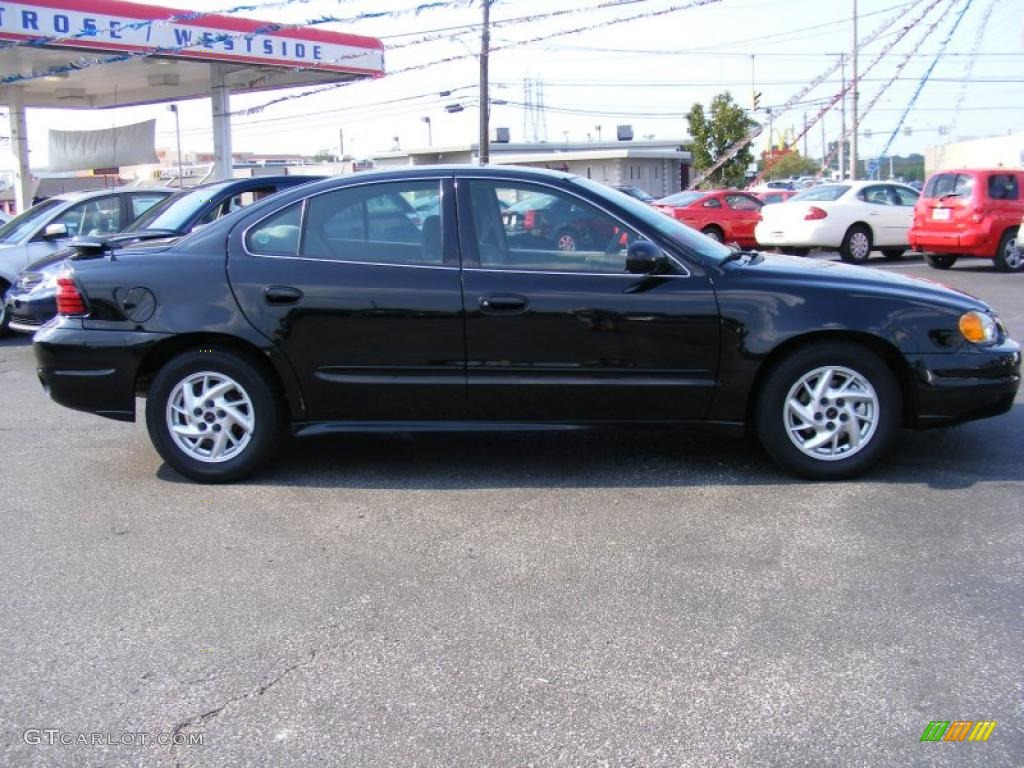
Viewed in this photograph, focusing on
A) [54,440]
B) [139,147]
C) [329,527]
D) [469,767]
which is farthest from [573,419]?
[139,147]

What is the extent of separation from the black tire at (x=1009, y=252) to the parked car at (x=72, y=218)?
11.9 m

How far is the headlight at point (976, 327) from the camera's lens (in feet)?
16.7

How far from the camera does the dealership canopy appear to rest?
18.3m

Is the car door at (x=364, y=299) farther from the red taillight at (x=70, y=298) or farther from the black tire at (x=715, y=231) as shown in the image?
the black tire at (x=715, y=231)

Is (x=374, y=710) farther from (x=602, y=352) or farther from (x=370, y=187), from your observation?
(x=370, y=187)

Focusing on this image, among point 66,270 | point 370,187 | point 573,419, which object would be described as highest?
point 370,187

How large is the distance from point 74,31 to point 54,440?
14847 mm

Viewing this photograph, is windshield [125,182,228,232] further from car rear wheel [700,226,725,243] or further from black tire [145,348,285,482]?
car rear wheel [700,226,725,243]

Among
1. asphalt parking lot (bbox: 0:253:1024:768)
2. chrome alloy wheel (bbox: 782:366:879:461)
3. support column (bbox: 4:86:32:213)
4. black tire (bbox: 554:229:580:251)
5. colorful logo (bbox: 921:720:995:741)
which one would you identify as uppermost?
support column (bbox: 4:86:32:213)

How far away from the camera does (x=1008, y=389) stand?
5.12 metres

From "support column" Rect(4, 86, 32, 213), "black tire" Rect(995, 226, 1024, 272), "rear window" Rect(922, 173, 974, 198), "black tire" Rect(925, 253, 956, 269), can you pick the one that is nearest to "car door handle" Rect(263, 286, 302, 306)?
"rear window" Rect(922, 173, 974, 198)

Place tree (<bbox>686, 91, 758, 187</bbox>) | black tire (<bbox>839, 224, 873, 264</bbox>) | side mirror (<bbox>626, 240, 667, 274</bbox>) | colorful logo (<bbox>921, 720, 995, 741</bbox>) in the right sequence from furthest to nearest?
tree (<bbox>686, 91, 758, 187</bbox>) → black tire (<bbox>839, 224, 873, 264</bbox>) → side mirror (<bbox>626, 240, 667, 274</bbox>) → colorful logo (<bbox>921, 720, 995, 741</bbox>)

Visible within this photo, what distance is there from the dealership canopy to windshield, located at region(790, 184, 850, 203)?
394 inches

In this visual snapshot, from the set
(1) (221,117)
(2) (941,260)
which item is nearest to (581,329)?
(2) (941,260)
